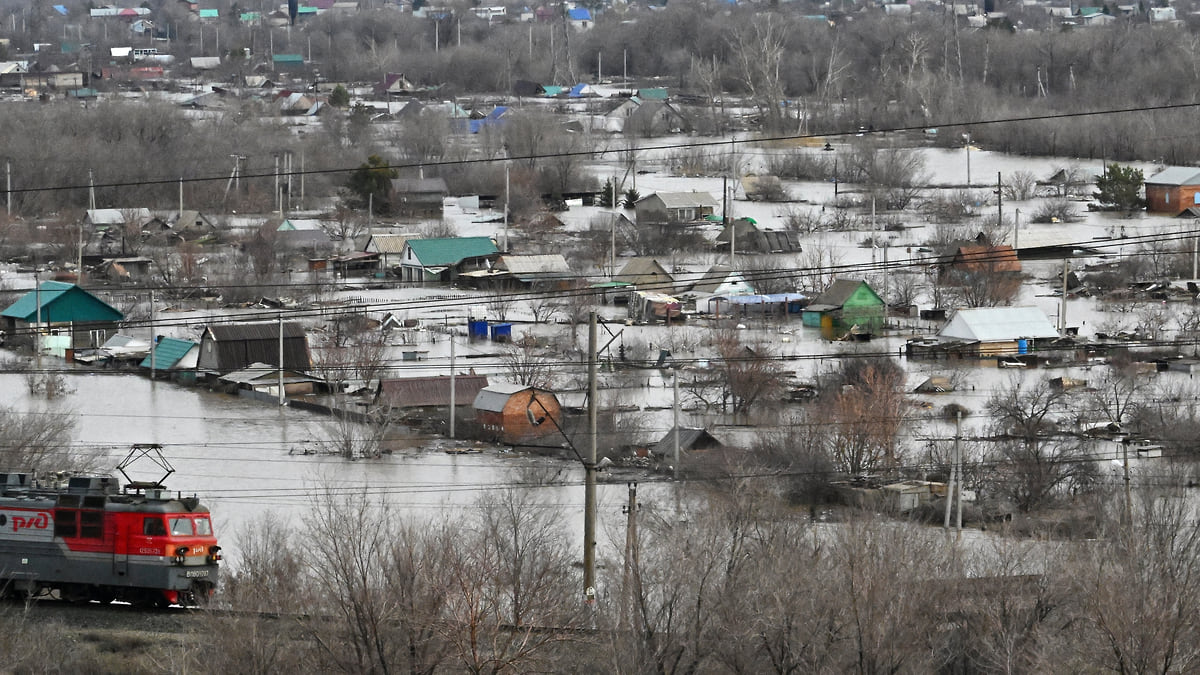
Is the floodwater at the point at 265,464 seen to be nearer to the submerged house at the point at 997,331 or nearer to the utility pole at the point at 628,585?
the utility pole at the point at 628,585

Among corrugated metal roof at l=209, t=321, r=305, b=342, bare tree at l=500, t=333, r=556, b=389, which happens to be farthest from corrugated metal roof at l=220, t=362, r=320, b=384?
bare tree at l=500, t=333, r=556, b=389

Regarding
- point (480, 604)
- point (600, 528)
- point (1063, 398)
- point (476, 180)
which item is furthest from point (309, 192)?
point (480, 604)

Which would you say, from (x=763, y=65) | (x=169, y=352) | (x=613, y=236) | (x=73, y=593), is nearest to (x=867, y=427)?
(x=73, y=593)

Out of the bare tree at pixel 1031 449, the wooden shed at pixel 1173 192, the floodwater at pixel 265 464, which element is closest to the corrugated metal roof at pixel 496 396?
the floodwater at pixel 265 464

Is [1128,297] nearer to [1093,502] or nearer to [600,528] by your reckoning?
[1093,502]

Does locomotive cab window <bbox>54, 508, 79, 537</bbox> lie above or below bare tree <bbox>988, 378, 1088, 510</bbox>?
above

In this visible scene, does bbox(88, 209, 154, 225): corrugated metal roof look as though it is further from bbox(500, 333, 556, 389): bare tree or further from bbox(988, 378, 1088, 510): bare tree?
bbox(988, 378, 1088, 510): bare tree

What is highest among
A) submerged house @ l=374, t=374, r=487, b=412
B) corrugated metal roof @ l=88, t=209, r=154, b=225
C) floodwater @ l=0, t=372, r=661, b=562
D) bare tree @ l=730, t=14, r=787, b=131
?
bare tree @ l=730, t=14, r=787, b=131
